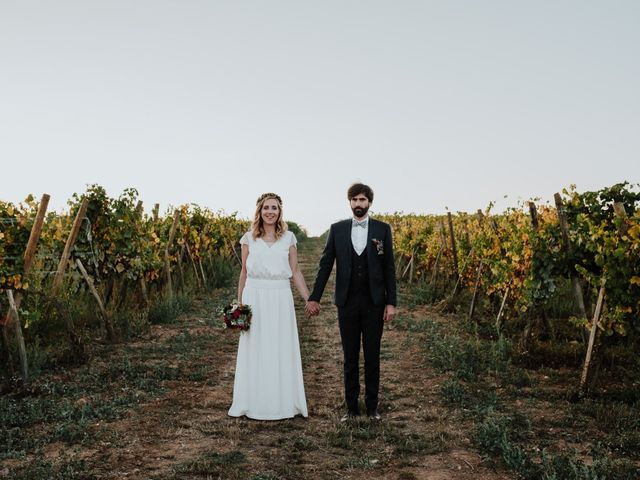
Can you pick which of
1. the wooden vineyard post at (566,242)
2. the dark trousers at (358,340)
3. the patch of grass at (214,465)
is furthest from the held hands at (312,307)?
the wooden vineyard post at (566,242)

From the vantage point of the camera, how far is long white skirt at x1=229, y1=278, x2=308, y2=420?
554 cm

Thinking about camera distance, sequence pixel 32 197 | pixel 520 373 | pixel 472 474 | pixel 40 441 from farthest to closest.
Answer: pixel 32 197 → pixel 520 373 → pixel 40 441 → pixel 472 474

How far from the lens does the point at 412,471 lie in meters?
4.38

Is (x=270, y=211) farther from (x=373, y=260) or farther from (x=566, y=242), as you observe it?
(x=566, y=242)

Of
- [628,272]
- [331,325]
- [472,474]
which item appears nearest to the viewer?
[472,474]

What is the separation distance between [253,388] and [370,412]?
1.14m

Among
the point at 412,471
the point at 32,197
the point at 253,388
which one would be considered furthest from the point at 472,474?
the point at 32,197

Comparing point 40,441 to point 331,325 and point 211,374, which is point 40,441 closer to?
point 211,374

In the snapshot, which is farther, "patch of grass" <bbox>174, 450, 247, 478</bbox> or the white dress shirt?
the white dress shirt

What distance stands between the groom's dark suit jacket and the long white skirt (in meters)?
0.49

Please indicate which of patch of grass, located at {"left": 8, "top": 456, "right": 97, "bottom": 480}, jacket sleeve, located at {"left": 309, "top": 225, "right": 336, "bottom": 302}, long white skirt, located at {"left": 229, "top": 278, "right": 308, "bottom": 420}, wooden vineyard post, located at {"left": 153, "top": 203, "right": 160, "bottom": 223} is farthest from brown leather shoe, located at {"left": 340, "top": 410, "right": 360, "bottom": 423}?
wooden vineyard post, located at {"left": 153, "top": 203, "right": 160, "bottom": 223}

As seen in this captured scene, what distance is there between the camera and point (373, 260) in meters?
5.30

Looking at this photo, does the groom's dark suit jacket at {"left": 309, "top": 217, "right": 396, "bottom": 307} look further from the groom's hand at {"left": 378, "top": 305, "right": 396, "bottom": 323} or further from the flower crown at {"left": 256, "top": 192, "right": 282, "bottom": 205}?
the flower crown at {"left": 256, "top": 192, "right": 282, "bottom": 205}

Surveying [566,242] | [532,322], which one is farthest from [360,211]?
[532,322]
